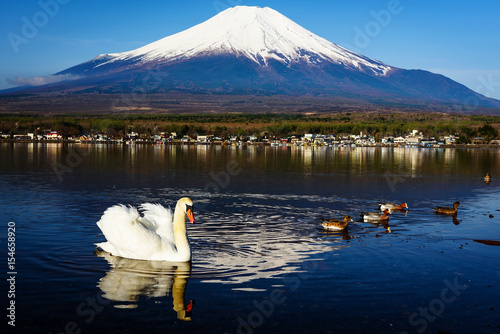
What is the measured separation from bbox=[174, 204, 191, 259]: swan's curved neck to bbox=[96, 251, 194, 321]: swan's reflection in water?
0.28 meters

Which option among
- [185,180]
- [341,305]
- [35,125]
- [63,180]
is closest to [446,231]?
[341,305]

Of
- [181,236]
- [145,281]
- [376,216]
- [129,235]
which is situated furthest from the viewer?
[376,216]

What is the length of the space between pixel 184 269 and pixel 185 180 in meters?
21.2

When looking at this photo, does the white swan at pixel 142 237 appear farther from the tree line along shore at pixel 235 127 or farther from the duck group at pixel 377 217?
the tree line along shore at pixel 235 127

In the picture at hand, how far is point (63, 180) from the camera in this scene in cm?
3084

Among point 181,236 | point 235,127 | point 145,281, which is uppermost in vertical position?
point 235,127

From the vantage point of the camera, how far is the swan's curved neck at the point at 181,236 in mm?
12367

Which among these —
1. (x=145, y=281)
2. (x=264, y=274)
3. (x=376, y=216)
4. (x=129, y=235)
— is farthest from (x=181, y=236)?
(x=376, y=216)

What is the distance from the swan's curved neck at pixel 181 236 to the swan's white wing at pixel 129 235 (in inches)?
16.8

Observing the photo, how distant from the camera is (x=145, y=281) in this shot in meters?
11.3

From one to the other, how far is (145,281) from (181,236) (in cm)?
149

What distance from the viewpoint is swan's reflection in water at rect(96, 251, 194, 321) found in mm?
10117

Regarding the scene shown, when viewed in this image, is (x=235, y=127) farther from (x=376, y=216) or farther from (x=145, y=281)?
(x=145, y=281)

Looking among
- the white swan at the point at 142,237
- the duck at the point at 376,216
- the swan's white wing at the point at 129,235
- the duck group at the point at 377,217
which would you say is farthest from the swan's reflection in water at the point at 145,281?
the duck at the point at 376,216
